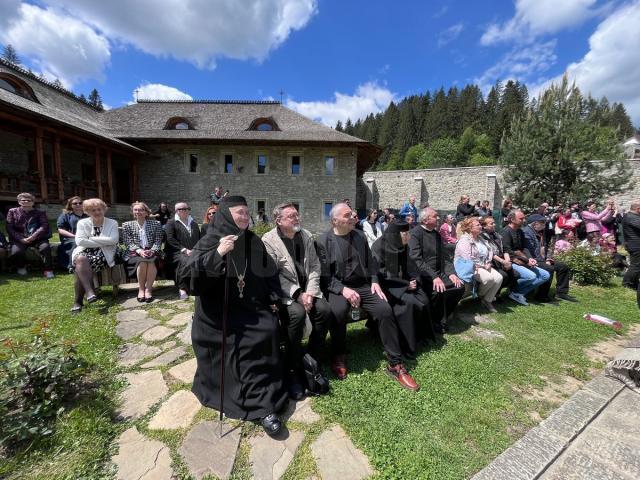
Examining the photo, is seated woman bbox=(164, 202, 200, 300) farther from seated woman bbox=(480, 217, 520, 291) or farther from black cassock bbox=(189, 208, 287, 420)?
seated woman bbox=(480, 217, 520, 291)

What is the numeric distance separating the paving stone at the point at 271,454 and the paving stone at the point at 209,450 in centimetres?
13

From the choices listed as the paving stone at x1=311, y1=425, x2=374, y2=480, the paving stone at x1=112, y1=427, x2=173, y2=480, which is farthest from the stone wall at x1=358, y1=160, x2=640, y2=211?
the paving stone at x1=112, y1=427, x2=173, y2=480

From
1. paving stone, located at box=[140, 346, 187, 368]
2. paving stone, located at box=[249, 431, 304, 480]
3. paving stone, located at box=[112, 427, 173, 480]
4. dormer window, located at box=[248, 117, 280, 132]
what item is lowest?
paving stone, located at box=[249, 431, 304, 480]

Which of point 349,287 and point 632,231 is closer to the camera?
point 349,287

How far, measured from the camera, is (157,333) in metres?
3.32

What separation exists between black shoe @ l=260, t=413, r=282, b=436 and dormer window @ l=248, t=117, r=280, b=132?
19.4 meters

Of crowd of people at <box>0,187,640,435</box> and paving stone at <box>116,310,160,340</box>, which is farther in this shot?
paving stone at <box>116,310,160,340</box>

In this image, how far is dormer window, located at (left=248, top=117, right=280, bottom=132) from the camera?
19125mm

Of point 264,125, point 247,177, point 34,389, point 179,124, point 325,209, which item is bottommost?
point 34,389

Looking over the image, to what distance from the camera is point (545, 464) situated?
1.74 metres

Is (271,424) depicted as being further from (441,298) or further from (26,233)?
(26,233)

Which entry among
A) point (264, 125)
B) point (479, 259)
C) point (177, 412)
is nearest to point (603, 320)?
point (479, 259)

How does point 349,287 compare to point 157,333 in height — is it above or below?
above

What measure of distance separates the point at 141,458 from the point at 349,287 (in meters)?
2.22
